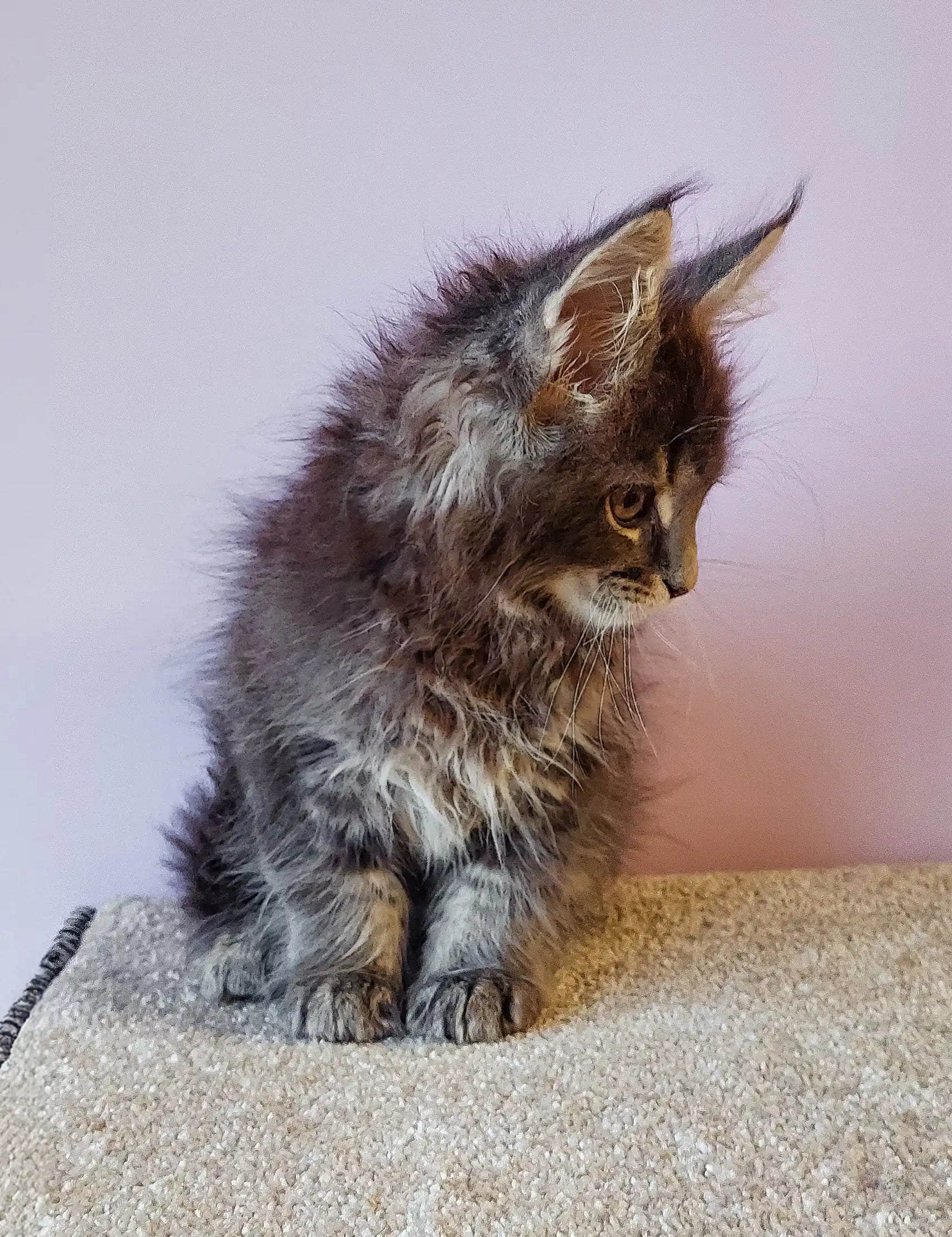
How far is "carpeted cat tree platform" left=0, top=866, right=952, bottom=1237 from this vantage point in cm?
87

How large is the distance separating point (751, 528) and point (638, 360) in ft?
2.31

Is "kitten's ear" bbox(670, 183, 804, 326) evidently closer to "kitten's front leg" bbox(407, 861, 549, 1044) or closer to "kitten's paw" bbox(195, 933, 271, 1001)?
"kitten's front leg" bbox(407, 861, 549, 1044)

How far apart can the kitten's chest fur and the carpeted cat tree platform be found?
0.79ft

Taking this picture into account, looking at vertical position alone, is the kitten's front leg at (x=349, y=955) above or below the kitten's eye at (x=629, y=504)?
below

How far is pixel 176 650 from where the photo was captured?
1.57m

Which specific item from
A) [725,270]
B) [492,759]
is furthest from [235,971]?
[725,270]

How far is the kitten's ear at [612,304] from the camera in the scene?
0.91 metres

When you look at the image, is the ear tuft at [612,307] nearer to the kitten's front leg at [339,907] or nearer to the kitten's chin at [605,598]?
the kitten's chin at [605,598]

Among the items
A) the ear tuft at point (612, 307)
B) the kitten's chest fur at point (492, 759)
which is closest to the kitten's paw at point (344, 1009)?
the kitten's chest fur at point (492, 759)

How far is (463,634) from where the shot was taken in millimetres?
1104

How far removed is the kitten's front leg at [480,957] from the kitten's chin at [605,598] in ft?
1.17

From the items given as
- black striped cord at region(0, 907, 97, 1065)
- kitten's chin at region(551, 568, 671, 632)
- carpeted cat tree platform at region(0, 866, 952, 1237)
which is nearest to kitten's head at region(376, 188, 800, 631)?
kitten's chin at region(551, 568, 671, 632)

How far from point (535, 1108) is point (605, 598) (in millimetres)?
502

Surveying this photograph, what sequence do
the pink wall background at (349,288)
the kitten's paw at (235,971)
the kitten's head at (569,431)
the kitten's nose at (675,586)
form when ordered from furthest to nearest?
the pink wall background at (349,288) → the kitten's paw at (235,971) → the kitten's nose at (675,586) → the kitten's head at (569,431)
